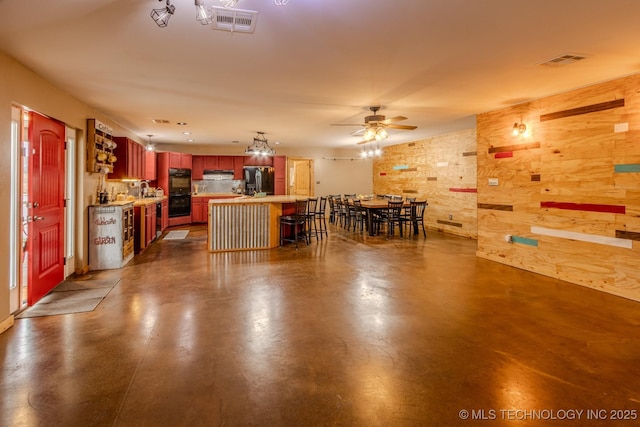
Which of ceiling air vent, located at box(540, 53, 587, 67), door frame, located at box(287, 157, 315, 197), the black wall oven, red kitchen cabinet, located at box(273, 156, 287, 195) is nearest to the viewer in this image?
ceiling air vent, located at box(540, 53, 587, 67)

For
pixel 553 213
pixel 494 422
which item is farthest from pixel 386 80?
pixel 494 422

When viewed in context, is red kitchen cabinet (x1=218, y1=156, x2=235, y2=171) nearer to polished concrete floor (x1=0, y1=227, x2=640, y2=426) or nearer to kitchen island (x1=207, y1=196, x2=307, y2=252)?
kitchen island (x1=207, y1=196, x2=307, y2=252)

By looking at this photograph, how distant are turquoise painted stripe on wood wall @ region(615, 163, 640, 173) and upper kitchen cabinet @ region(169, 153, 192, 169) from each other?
9.56 metres

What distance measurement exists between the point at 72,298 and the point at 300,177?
8.09 meters

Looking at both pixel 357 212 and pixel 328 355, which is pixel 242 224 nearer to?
pixel 357 212

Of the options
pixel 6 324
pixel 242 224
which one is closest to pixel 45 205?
pixel 6 324

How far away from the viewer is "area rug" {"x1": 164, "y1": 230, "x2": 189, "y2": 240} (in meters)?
7.70

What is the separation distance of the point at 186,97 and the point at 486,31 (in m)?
3.69

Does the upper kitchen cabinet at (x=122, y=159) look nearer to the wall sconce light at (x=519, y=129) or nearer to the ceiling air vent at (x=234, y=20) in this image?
the ceiling air vent at (x=234, y=20)

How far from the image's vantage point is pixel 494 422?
1817 millimetres

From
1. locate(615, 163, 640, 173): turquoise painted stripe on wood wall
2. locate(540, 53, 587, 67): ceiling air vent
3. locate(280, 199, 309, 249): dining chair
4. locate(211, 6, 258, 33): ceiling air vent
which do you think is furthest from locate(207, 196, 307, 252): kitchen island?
locate(615, 163, 640, 173): turquoise painted stripe on wood wall

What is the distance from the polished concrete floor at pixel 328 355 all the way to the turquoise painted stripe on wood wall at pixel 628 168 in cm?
144

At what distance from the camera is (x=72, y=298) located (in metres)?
3.75

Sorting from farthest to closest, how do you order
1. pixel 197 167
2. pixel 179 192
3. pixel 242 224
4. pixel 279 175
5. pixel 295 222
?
pixel 279 175, pixel 197 167, pixel 179 192, pixel 295 222, pixel 242 224
